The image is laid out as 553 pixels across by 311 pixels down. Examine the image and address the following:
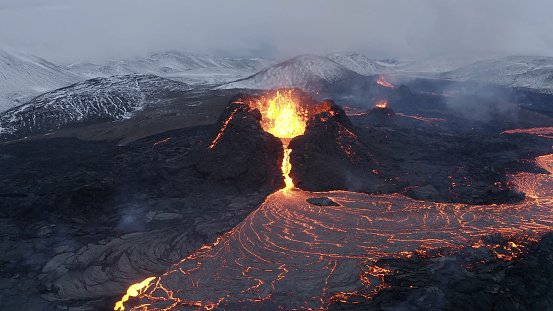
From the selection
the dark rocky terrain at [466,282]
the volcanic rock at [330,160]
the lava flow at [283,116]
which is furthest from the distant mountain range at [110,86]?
the dark rocky terrain at [466,282]

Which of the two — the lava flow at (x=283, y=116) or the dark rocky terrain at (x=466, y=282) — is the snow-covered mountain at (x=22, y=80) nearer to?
the lava flow at (x=283, y=116)

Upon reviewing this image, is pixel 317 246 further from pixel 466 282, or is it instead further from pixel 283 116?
pixel 283 116

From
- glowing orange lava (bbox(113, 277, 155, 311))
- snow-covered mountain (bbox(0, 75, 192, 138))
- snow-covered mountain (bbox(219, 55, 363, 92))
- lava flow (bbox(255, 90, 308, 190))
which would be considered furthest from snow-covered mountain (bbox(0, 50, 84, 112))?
glowing orange lava (bbox(113, 277, 155, 311))

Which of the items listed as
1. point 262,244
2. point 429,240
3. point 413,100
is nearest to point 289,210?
point 262,244

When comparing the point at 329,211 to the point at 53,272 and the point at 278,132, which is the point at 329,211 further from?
the point at 278,132

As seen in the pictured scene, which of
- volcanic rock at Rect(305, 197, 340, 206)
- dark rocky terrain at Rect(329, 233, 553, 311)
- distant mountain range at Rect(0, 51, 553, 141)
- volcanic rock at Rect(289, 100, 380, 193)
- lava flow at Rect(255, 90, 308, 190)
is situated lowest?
dark rocky terrain at Rect(329, 233, 553, 311)

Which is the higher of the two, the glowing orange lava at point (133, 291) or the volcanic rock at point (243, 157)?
the volcanic rock at point (243, 157)

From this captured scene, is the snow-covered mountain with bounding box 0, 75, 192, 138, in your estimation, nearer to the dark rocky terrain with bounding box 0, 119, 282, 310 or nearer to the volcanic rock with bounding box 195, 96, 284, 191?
the dark rocky terrain with bounding box 0, 119, 282, 310
